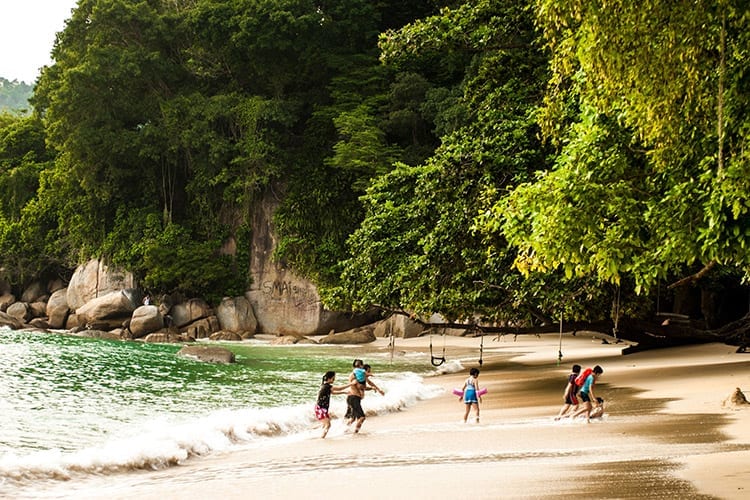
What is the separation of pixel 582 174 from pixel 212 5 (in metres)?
35.2

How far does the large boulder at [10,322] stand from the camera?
45.0 metres

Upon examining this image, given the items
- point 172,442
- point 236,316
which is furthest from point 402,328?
point 172,442

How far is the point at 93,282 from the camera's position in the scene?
45.9 metres

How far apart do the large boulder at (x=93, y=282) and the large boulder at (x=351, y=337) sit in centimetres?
1259

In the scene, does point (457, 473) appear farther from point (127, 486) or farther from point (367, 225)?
point (367, 225)

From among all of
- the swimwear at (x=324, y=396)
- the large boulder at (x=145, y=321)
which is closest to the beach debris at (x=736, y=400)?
the swimwear at (x=324, y=396)

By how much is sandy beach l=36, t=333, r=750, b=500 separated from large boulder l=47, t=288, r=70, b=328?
1406 inches

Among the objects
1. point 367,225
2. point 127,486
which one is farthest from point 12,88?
point 127,486

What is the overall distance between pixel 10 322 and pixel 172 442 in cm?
3904

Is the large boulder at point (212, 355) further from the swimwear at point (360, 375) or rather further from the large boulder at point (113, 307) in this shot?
the swimwear at point (360, 375)

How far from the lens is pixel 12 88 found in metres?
174

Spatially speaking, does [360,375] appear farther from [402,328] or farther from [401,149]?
[402,328]

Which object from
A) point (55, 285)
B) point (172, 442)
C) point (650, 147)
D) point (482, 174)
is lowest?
point (172, 442)

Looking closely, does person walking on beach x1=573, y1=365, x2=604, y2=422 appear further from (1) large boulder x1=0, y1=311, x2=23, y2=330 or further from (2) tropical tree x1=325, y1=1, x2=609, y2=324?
(1) large boulder x1=0, y1=311, x2=23, y2=330
